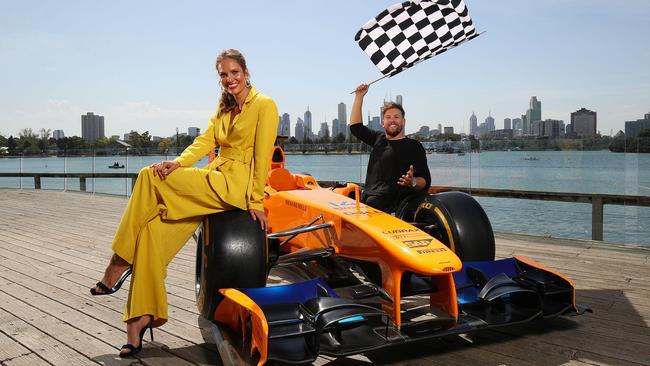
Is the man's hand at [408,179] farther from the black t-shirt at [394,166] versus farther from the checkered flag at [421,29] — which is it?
the checkered flag at [421,29]

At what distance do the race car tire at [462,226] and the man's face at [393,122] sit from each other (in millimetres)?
841

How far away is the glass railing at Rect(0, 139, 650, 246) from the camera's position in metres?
7.85

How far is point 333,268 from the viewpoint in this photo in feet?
15.0

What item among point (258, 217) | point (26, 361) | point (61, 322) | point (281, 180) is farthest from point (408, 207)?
point (26, 361)

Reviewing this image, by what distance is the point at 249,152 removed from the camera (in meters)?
3.62

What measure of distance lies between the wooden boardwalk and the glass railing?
1213mm

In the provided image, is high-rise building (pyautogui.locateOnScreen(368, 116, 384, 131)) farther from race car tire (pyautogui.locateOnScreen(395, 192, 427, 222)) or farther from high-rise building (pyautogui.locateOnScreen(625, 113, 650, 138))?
high-rise building (pyautogui.locateOnScreen(625, 113, 650, 138))

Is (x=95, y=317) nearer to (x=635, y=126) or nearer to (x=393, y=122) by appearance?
(x=393, y=122)

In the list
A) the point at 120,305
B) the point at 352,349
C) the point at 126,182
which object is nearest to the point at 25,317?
the point at 120,305

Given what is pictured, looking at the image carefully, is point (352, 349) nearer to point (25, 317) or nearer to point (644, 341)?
point (644, 341)

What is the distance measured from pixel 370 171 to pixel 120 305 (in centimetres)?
246

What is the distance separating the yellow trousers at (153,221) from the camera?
334 centimetres

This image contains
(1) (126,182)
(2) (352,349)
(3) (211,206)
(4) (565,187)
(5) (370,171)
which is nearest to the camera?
(2) (352,349)

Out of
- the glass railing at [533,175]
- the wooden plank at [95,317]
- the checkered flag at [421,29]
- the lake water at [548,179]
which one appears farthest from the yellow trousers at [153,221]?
the lake water at [548,179]
